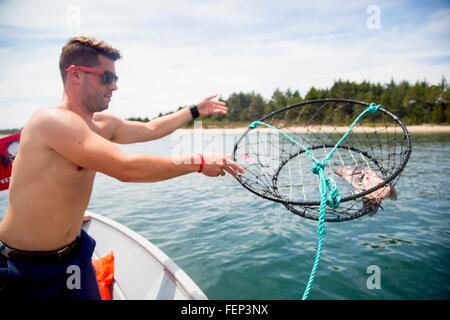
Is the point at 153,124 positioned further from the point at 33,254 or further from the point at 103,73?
the point at 33,254

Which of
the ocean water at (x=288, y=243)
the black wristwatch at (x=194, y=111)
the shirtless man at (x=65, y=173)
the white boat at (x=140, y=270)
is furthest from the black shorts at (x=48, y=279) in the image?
the black wristwatch at (x=194, y=111)

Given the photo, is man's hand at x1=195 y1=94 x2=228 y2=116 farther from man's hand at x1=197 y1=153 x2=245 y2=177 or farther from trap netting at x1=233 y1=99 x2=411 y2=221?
man's hand at x1=197 y1=153 x2=245 y2=177

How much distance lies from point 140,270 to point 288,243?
386cm

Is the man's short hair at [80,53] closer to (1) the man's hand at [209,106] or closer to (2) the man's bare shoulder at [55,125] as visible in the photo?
(2) the man's bare shoulder at [55,125]

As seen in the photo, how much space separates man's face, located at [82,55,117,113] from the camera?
9.16 feet

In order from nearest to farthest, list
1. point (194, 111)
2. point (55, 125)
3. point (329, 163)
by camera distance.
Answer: point (55, 125), point (194, 111), point (329, 163)

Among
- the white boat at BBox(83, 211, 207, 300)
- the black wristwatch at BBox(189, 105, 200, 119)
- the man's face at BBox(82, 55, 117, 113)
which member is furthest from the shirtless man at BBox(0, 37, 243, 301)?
the black wristwatch at BBox(189, 105, 200, 119)

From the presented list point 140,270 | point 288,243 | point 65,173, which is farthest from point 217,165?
point 288,243

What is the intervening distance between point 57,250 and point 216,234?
5.08 metres

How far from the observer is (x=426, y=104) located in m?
55.5

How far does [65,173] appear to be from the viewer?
2432 millimetres

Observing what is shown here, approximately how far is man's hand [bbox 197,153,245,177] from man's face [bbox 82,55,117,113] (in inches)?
52.2
